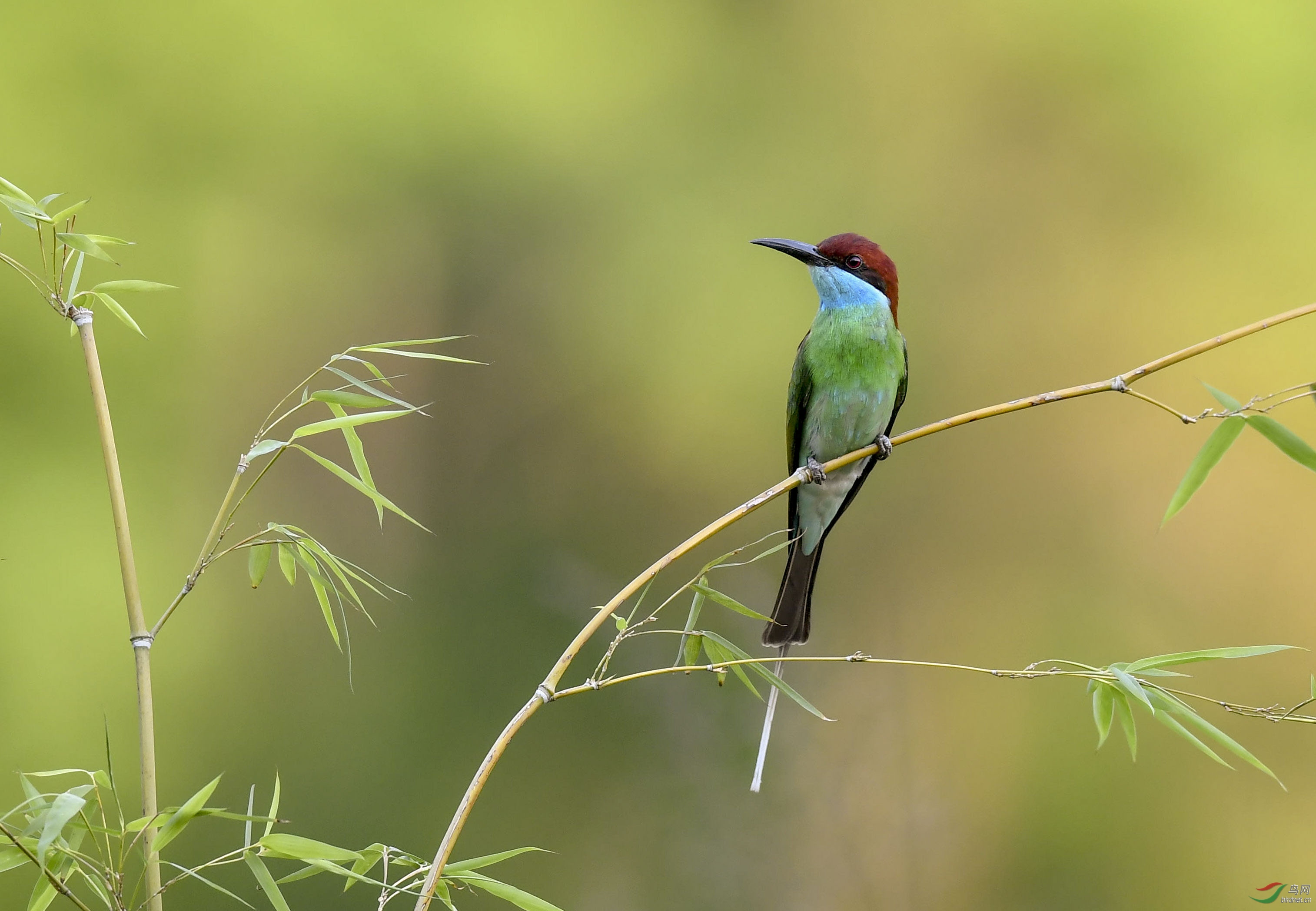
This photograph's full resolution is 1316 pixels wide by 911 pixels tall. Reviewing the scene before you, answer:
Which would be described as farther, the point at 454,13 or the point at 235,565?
the point at 454,13

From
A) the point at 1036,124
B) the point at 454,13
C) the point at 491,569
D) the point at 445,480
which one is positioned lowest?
the point at 491,569

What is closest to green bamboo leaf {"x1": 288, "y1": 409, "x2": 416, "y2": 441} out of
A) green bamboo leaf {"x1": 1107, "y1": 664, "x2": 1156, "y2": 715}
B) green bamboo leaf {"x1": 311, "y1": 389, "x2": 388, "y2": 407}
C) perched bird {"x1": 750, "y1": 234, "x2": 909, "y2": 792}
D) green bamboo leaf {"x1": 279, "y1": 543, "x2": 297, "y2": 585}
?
green bamboo leaf {"x1": 311, "y1": 389, "x2": 388, "y2": 407}

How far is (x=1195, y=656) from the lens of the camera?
967 mm

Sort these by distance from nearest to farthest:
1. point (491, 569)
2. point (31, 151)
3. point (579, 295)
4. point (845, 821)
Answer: point (845, 821), point (31, 151), point (491, 569), point (579, 295)

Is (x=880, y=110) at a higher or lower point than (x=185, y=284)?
higher

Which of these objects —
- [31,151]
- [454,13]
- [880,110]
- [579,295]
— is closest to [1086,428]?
[880,110]

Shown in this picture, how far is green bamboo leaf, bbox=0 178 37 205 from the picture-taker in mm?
824

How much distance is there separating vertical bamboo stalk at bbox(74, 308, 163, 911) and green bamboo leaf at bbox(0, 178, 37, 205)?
→ 0.10 metres

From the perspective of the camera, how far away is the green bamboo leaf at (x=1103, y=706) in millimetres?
1019

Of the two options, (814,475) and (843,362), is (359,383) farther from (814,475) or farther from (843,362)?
(843,362)

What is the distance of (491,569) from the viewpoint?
12.1ft

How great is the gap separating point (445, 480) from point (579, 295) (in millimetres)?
886

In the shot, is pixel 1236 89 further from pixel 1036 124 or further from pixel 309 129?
pixel 309 129

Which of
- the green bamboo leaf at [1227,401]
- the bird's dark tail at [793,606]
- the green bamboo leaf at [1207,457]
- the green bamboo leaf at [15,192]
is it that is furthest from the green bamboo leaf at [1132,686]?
the green bamboo leaf at [15,192]
